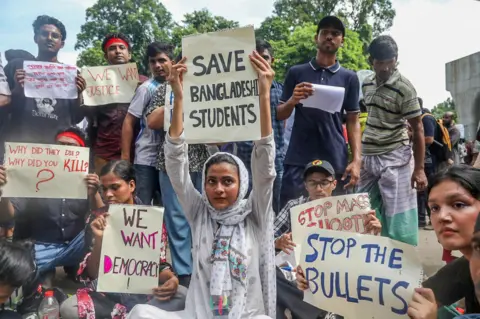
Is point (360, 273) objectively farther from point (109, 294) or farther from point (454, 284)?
point (109, 294)

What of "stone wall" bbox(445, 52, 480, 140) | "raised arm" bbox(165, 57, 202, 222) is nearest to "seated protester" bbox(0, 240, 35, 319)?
"raised arm" bbox(165, 57, 202, 222)

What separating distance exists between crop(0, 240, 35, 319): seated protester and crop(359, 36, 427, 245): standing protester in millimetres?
2559

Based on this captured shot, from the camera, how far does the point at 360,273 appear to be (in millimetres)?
2357

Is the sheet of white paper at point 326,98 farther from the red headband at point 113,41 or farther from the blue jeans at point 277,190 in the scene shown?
the red headband at point 113,41

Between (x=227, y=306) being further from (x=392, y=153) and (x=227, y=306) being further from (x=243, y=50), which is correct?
(x=392, y=153)

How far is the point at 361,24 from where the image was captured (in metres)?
30.1

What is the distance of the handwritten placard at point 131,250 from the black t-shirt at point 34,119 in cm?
142

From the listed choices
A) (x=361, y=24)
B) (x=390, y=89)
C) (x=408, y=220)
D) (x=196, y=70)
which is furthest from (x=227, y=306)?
(x=361, y=24)

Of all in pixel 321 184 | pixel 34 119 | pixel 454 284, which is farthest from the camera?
pixel 34 119

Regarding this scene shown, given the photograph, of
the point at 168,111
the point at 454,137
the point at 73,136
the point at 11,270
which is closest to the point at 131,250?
the point at 11,270

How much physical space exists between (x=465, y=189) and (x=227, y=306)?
1289 millimetres

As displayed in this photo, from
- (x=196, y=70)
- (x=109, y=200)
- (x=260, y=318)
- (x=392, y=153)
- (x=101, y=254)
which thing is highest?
(x=196, y=70)

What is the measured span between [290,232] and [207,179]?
0.92 metres

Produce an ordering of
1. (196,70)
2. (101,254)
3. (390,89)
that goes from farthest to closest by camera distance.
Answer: (390,89) → (101,254) → (196,70)
